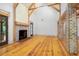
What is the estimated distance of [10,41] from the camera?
30.0ft

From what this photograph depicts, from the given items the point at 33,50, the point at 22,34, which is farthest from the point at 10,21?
the point at 33,50

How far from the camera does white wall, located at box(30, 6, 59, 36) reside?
53.6ft

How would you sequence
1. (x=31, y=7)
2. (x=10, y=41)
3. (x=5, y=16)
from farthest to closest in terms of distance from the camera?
1. (x=31, y=7)
2. (x=10, y=41)
3. (x=5, y=16)

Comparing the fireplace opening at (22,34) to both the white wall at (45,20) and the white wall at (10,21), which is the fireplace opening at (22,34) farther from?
the white wall at (45,20)

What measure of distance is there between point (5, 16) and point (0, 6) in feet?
2.79

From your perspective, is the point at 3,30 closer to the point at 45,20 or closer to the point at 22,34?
the point at 22,34

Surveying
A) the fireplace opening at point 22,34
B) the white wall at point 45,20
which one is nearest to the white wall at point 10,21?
the fireplace opening at point 22,34

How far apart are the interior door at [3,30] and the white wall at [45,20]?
24.9 ft

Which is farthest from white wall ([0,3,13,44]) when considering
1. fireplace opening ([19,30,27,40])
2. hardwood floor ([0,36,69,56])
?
fireplace opening ([19,30,27,40])

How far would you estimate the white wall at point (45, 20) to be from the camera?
16328 millimetres

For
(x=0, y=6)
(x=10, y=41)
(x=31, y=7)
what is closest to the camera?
(x=0, y=6)

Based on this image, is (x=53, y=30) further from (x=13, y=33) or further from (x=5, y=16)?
(x=5, y=16)

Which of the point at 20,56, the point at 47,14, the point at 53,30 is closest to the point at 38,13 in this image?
the point at 47,14

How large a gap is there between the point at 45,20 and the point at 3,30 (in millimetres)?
8550
